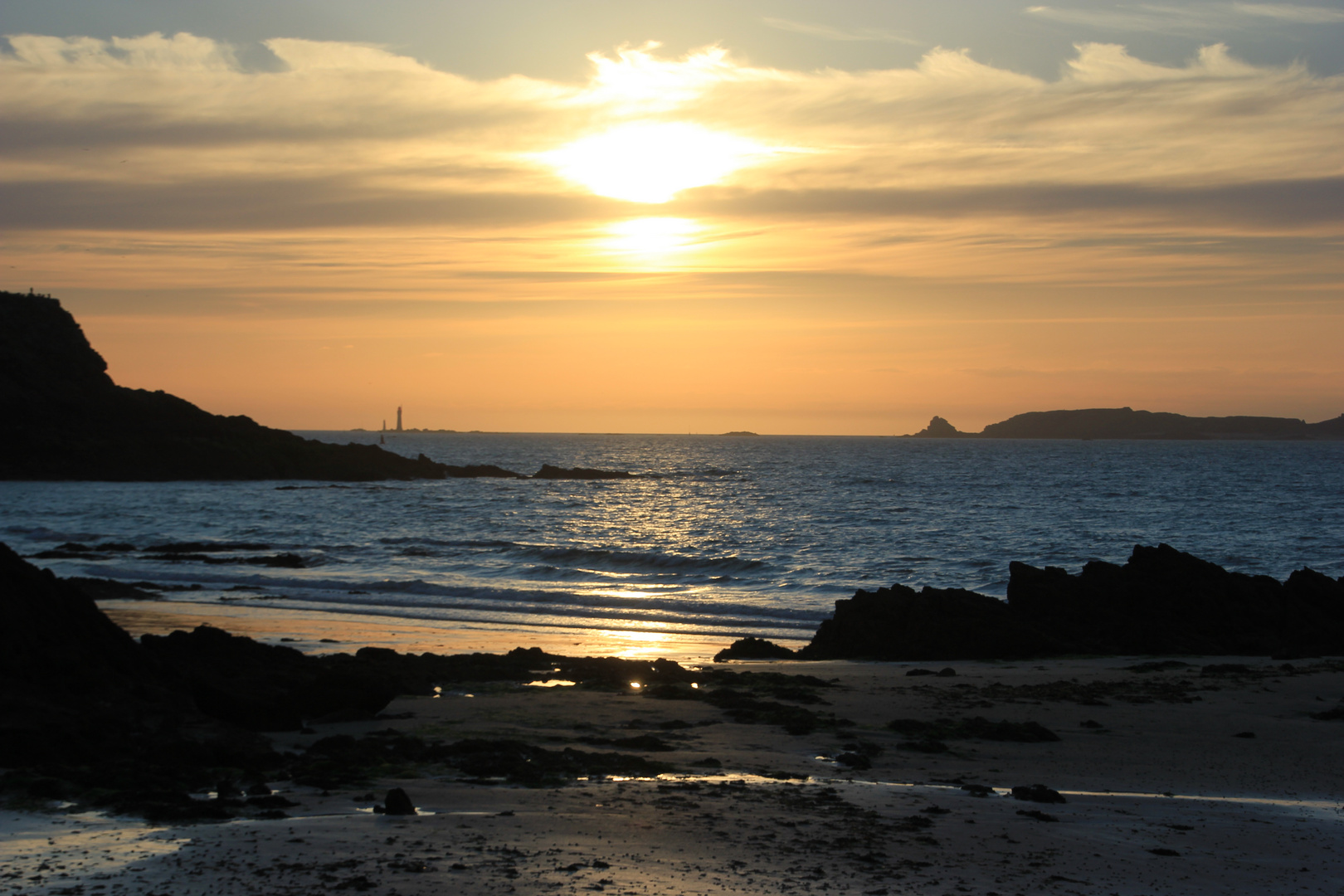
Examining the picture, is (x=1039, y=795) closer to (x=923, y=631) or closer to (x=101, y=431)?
(x=923, y=631)

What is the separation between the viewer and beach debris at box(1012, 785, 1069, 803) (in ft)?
24.7

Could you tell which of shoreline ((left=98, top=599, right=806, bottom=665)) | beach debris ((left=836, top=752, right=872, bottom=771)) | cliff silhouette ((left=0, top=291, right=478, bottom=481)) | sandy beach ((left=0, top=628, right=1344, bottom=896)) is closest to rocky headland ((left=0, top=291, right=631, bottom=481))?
cliff silhouette ((left=0, top=291, right=478, bottom=481))

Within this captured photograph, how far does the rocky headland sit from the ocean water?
15.1 feet

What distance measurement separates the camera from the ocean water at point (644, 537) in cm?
2512

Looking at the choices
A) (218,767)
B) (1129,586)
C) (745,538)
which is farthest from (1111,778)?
(745,538)

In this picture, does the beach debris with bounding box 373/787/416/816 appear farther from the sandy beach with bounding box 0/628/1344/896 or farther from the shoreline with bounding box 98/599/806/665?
the shoreline with bounding box 98/599/806/665

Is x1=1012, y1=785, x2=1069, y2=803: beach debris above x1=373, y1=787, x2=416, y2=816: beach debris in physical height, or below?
below

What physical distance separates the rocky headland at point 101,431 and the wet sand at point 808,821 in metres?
68.8

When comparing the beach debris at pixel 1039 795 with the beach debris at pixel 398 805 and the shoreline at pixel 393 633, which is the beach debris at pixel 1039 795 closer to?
the beach debris at pixel 398 805

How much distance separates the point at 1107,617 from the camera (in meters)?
16.8

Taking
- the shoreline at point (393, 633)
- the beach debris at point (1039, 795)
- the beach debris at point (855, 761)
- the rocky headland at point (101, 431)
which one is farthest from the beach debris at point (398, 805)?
the rocky headland at point (101, 431)

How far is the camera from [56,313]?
7881 cm

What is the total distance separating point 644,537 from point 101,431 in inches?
2010

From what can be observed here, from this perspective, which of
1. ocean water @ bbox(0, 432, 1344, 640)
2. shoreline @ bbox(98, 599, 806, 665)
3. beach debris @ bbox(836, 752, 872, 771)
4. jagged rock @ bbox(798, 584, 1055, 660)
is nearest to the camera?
beach debris @ bbox(836, 752, 872, 771)
